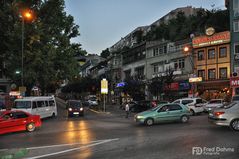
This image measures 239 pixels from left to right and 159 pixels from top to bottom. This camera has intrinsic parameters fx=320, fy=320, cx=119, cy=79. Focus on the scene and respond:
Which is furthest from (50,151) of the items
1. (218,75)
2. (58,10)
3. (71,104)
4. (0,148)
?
(218,75)

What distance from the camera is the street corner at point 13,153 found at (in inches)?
436

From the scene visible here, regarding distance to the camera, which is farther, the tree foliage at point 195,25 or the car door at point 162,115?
the tree foliage at point 195,25

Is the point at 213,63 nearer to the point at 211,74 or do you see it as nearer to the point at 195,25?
the point at 211,74

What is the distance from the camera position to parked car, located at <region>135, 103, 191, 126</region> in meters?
21.2

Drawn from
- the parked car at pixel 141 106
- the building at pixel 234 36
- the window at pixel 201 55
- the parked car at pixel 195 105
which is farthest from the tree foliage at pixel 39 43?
the building at pixel 234 36

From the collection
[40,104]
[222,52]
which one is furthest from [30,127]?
[222,52]

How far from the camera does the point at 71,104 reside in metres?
35.7

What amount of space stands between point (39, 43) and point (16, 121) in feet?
67.8

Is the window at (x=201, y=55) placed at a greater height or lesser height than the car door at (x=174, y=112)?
greater

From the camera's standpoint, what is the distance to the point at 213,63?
47188mm

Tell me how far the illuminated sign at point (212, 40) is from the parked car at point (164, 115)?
89.0 ft

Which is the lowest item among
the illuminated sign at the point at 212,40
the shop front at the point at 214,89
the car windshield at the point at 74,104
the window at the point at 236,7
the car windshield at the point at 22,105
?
the car windshield at the point at 74,104

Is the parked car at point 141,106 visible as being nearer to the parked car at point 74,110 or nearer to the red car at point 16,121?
the parked car at point 74,110

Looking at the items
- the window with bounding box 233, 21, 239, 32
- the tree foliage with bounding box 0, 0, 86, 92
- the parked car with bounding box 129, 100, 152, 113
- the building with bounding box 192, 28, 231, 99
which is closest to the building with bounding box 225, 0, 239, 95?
the window with bounding box 233, 21, 239, 32
